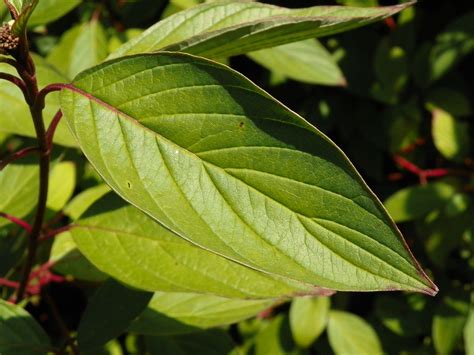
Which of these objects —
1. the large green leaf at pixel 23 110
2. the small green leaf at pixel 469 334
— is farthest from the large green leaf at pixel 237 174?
the small green leaf at pixel 469 334

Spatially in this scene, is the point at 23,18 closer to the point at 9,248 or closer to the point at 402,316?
the point at 9,248

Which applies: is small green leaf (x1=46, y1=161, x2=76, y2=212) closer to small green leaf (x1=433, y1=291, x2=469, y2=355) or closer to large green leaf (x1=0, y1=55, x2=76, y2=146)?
large green leaf (x1=0, y1=55, x2=76, y2=146)

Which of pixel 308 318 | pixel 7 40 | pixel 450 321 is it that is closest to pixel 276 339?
pixel 308 318


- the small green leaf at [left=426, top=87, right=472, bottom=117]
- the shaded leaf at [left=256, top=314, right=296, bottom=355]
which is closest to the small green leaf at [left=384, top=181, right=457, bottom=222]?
the small green leaf at [left=426, top=87, right=472, bottom=117]

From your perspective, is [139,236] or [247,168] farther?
[139,236]

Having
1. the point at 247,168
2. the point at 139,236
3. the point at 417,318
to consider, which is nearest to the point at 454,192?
the point at 417,318

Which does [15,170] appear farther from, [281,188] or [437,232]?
[437,232]

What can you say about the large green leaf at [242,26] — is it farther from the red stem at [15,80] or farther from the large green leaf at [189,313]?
the large green leaf at [189,313]
